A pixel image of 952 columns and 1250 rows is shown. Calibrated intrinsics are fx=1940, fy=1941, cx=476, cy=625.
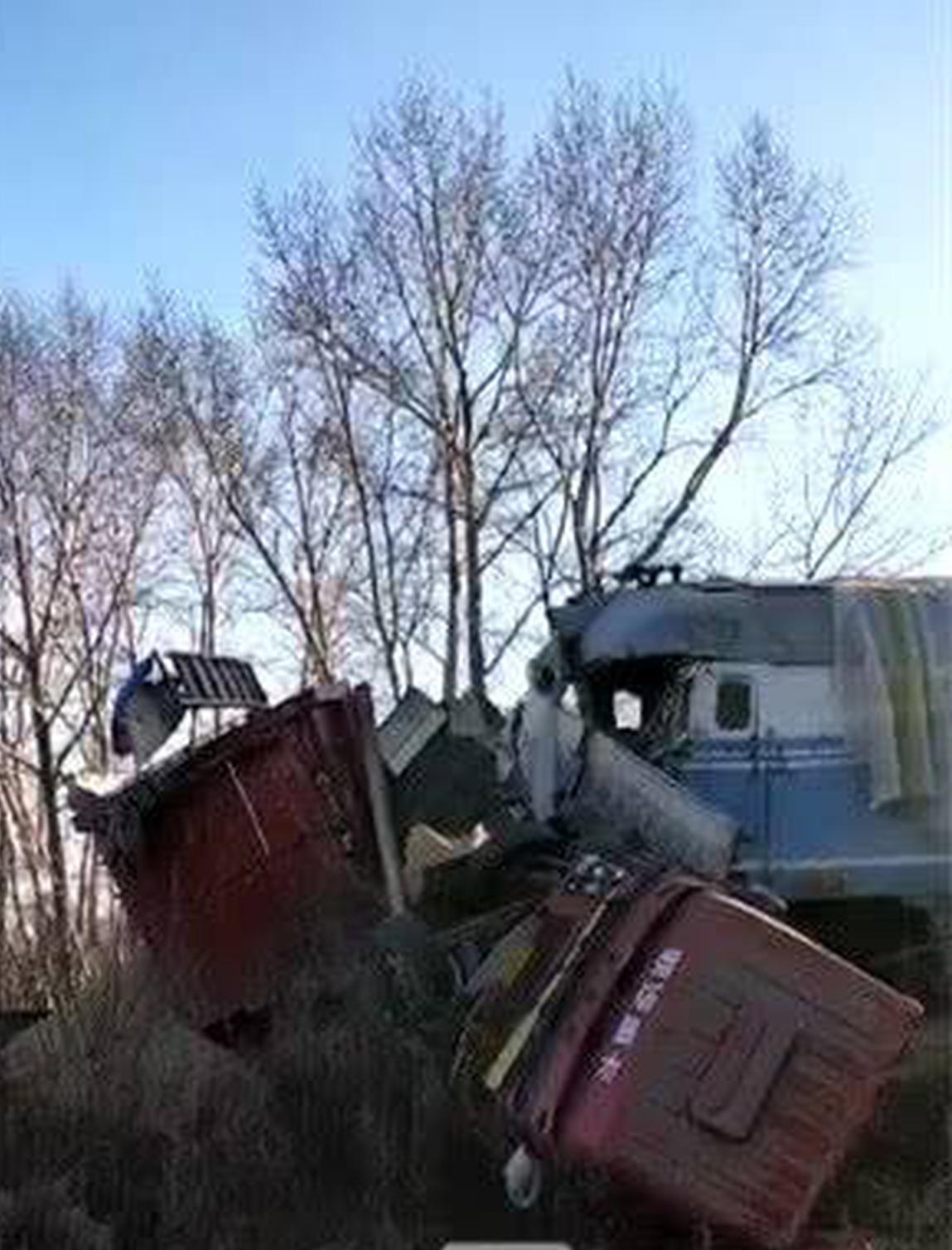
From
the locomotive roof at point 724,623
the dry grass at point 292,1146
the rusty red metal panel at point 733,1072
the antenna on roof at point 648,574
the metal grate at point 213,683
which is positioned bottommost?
the dry grass at point 292,1146

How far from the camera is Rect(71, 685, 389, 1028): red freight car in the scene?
9844 millimetres

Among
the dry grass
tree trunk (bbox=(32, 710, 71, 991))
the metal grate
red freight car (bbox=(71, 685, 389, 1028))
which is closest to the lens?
the dry grass

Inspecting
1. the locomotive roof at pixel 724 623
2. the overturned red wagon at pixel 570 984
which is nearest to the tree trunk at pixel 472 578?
the locomotive roof at pixel 724 623

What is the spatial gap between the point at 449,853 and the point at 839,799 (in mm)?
2765

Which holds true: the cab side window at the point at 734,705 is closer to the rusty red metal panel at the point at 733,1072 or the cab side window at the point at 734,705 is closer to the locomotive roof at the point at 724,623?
the locomotive roof at the point at 724,623

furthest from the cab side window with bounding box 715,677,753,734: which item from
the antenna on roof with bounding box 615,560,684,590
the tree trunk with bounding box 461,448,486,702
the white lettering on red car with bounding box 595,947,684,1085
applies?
the tree trunk with bounding box 461,448,486,702

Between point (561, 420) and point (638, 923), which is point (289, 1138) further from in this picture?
point (561, 420)

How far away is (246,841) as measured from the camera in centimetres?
1004

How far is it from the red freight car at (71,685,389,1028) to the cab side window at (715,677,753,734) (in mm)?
2789

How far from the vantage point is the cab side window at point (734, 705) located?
11992mm

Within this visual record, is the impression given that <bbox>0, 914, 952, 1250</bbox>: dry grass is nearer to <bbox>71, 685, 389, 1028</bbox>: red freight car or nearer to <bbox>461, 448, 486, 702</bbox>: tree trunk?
<bbox>71, 685, 389, 1028</bbox>: red freight car

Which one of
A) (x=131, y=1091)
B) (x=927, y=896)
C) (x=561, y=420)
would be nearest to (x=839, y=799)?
(x=927, y=896)

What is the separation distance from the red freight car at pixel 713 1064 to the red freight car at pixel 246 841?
10.2ft

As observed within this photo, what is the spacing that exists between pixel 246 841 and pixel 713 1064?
4.03 m
